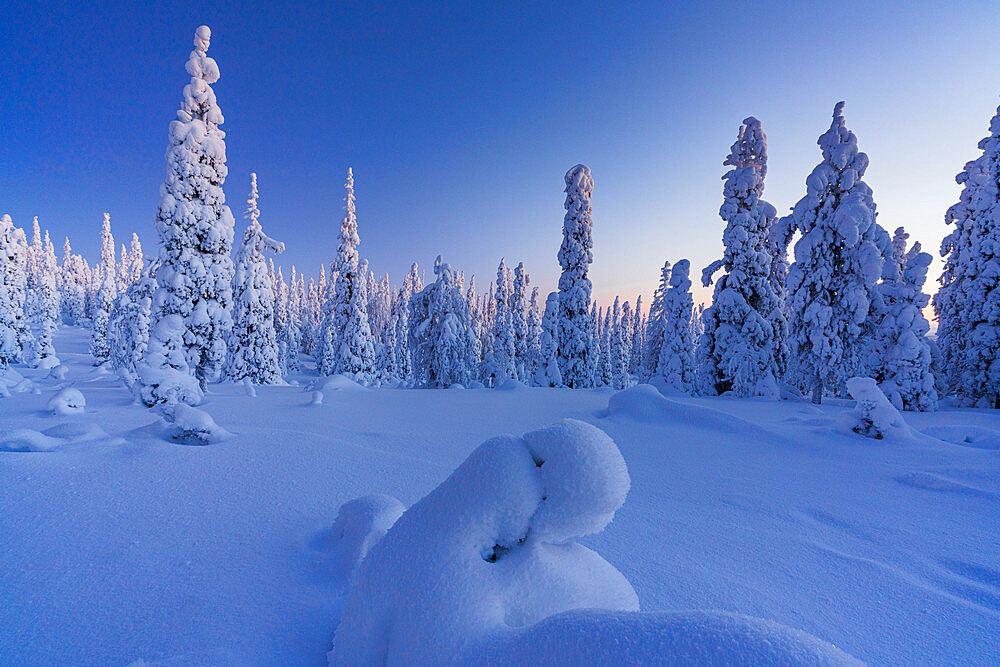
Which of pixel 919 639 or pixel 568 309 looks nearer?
pixel 919 639

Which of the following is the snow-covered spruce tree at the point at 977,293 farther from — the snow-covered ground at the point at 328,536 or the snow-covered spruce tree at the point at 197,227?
the snow-covered spruce tree at the point at 197,227

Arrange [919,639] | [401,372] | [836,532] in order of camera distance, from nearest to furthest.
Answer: [919,639] < [836,532] < [401,372]

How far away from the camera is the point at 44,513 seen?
2115 millimetres

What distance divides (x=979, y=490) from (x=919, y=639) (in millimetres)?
2682

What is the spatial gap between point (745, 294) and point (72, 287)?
284 ft

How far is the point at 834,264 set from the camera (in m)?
11.8

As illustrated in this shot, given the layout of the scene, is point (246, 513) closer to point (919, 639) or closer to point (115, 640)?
point (115, 640)

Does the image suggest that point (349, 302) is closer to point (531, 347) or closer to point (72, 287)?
point (531, 347)

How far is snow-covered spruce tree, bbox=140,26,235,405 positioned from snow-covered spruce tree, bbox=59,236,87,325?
59980 millimetres

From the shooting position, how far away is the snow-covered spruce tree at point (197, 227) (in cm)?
1077

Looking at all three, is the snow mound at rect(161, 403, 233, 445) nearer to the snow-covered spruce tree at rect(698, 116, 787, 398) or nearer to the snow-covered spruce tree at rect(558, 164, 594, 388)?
the snow-covered spruce tree at rect(698, 116, 787, 398)

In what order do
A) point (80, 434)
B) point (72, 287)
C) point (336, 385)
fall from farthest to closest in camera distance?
1. point (72, 287)
2. point (336, 385)
3. point (80, 434)

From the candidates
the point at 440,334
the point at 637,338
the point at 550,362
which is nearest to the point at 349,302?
the point at 440,334

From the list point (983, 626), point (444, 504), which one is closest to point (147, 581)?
point (444, 504)
